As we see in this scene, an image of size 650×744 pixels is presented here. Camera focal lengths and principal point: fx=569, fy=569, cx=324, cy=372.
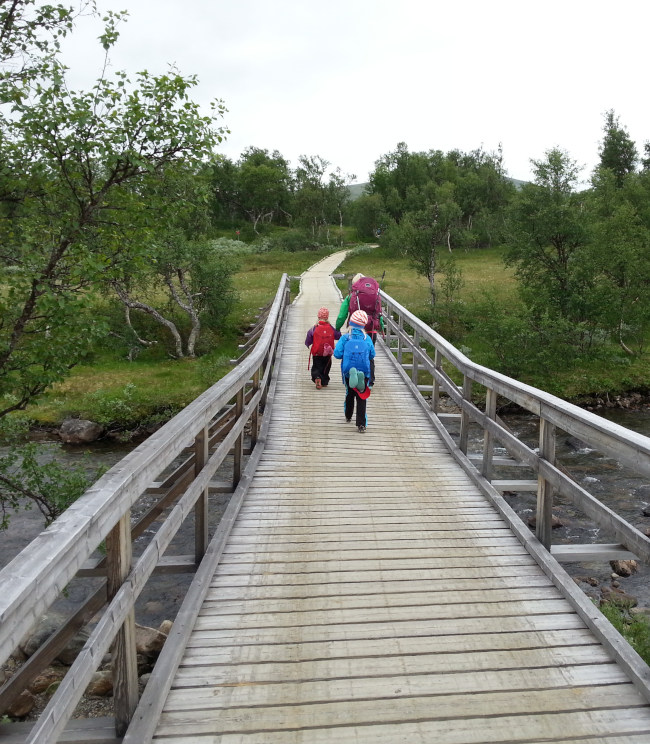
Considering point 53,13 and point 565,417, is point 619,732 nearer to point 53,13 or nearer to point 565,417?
point 565,417

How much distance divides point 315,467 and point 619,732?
403 centimetres

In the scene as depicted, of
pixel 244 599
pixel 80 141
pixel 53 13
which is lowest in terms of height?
pixel 244 599

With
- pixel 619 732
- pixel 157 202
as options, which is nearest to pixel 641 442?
pixel 619 732

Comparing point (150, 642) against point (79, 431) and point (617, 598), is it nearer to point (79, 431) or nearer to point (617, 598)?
point (617, 598)

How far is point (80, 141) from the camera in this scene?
5.90 meters

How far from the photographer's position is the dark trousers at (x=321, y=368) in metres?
9.85

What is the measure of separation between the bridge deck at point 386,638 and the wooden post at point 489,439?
329 mm

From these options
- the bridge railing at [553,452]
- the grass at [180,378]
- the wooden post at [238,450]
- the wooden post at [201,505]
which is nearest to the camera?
the bridge railing at [553,452]

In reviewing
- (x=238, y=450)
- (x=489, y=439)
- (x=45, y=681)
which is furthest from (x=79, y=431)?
(x=489, y=439)

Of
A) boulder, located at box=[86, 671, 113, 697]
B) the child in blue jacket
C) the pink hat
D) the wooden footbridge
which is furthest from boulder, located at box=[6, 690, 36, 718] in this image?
the pink hat

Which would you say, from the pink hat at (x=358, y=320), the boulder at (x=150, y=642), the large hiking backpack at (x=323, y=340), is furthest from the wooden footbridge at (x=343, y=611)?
the large hiking backpack at (x=323, y=340)

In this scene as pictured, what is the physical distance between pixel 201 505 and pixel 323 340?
5.73 m

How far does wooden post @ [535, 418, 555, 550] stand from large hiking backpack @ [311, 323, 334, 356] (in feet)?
18.6

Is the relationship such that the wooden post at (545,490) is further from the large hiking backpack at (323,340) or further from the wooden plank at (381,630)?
the large hiking backpack at (323,340)
